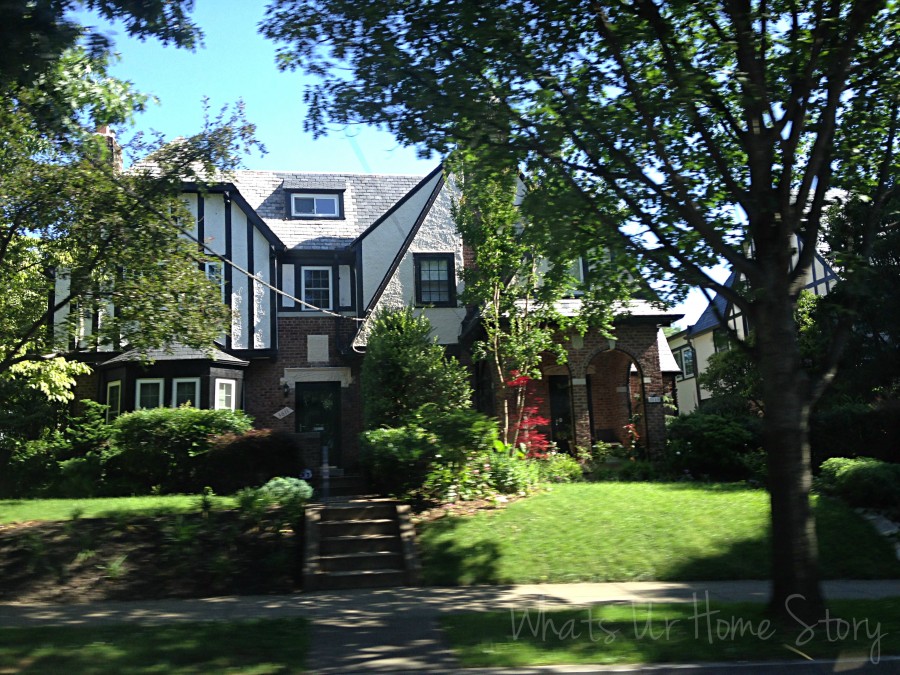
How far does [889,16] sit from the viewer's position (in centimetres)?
852

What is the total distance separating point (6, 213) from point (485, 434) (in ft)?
27.9

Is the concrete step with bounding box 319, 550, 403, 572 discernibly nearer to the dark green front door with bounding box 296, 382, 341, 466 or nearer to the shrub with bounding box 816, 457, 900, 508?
the shrub with bounding box 816, 457, 900, 508

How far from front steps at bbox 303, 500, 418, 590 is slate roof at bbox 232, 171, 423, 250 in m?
12.7

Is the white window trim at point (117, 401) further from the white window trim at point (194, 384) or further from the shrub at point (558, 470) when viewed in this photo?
the shrub at point (558, 470)

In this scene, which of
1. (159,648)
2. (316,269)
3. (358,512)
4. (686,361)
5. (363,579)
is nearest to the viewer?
(159,648)

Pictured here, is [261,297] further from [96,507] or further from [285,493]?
[285,493]

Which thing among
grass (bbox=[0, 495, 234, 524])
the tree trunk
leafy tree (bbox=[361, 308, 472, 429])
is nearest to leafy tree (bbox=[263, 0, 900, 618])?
the tree trunk

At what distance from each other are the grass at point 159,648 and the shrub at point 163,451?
8819mm

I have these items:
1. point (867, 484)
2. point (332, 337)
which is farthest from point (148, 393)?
point (867, 484)

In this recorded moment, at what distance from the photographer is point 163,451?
1554 centimetres

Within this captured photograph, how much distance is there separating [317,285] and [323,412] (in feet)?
12.8

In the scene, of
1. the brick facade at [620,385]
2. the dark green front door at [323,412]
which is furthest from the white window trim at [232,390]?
the brick facade at [620,385]

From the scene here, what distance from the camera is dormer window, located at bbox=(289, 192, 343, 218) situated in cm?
2406

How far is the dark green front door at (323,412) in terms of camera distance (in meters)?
21.4
